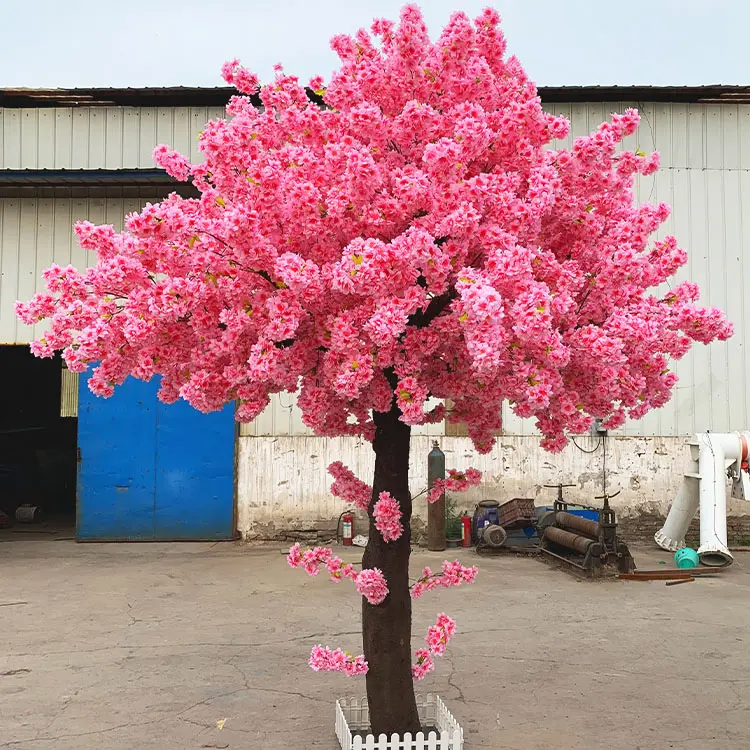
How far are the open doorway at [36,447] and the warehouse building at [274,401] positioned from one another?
2213 mm

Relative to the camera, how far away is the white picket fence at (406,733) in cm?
474

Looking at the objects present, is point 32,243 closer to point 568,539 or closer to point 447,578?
point 568,539

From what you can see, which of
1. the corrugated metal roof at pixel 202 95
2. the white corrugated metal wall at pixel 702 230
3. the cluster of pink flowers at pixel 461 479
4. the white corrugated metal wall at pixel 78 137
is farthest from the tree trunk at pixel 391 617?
the white corrugated metal wall at pixel 78 137

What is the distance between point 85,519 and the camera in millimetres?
12750

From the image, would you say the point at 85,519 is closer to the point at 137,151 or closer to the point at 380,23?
the point at 137,151

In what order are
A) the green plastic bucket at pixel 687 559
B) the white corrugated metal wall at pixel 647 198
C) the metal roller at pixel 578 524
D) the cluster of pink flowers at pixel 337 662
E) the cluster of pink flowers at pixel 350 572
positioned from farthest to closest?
the white corrugated metal wall at pixel 647 198 < the green plastic bucket at pixel 687 559 < the metal roller at pixel 578 524 < the cluster of pink flowers at pixel 337 662 < the cluster of pink flowers at pixel 350 572

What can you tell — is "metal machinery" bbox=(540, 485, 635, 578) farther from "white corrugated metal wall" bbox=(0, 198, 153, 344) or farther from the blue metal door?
"white corrugated metal wall" bbox=(0, 198, 153, 344)

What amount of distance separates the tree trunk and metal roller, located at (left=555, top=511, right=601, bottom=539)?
585 centimetres

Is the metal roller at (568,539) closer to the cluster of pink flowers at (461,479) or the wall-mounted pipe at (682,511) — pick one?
the wall-mounted pipe at (682,511)

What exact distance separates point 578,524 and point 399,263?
763 cm

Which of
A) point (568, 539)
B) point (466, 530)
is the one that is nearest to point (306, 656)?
point (568, 539)

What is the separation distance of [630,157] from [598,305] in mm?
911

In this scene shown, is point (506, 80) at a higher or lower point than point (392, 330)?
higher

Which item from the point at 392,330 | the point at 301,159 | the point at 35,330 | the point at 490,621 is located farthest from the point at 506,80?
the point at 35,330
